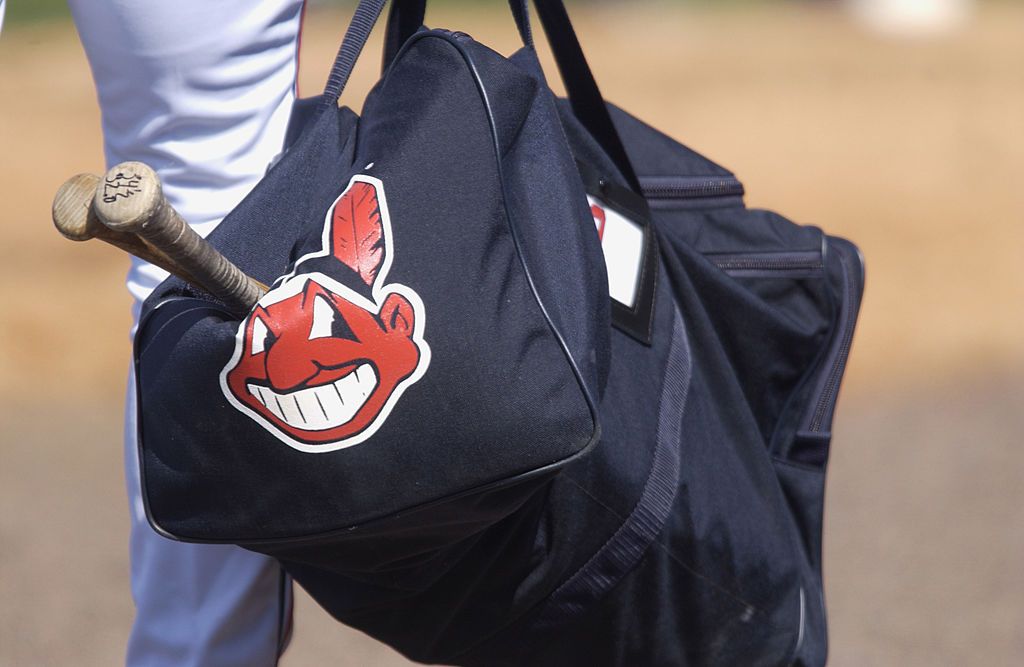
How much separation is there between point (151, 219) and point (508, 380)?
0.28 metres

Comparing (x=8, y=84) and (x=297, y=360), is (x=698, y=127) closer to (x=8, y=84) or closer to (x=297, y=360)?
(x=8, y=84)

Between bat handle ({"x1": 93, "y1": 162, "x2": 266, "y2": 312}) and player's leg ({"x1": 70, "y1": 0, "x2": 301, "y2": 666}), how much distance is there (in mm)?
303

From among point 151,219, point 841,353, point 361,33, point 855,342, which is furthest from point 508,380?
point 855,342

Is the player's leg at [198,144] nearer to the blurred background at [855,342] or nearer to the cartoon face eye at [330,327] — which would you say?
the cartoon face eye at [330,327]

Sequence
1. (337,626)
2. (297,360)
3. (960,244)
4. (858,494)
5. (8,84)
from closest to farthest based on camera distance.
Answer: (297,360) → (337,626) → (858,494) → (960,244) → (8,84)

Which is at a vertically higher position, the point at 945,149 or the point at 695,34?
the point at 945,149

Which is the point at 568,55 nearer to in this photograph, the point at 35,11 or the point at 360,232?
the point at 360,232

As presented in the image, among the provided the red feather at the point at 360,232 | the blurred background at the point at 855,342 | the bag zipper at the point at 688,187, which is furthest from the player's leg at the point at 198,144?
the blurred background at the point at 855,342

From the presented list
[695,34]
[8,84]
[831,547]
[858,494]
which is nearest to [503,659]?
[831,547]

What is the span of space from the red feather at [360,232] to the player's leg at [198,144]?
0.25m

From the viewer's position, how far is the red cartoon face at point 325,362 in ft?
2.98

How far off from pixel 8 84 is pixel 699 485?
782cm

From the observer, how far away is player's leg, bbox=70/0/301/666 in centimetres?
112

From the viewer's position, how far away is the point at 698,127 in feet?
20.5
